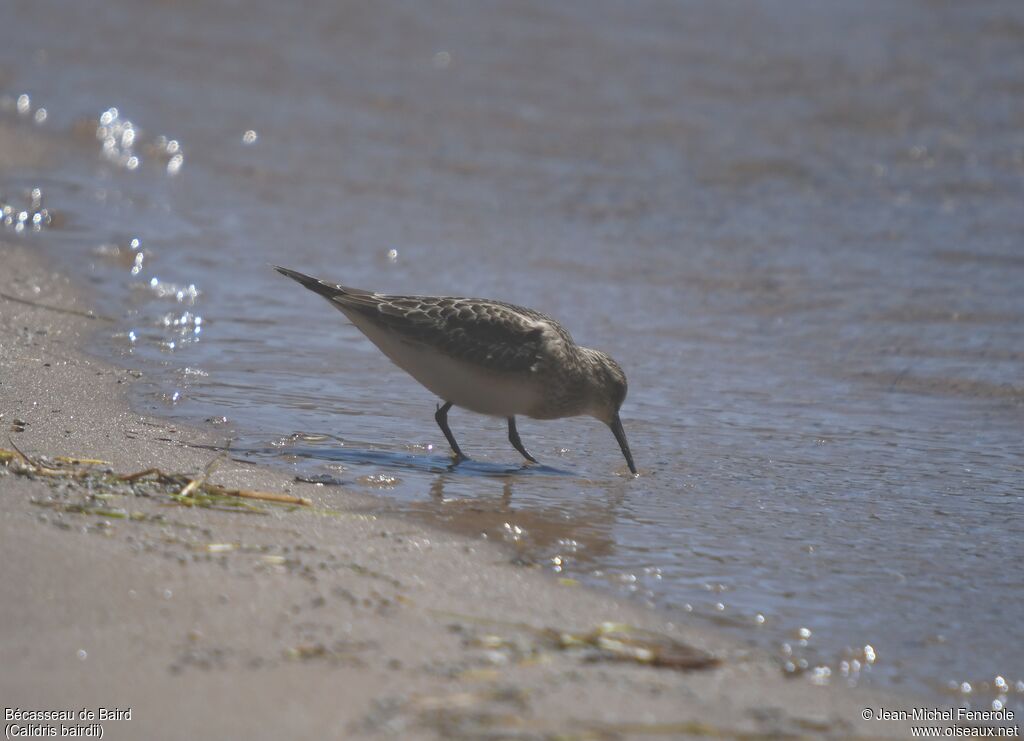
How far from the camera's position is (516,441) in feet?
19.4

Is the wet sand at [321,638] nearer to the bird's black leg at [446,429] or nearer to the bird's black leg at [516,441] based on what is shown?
the bird's black leg at [446,429]

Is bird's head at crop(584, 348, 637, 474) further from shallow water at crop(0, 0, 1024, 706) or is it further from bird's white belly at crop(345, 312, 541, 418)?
bird's white belly at crop(345, 312, 541, 418)

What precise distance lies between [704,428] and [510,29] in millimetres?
11048

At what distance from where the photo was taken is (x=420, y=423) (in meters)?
6.21

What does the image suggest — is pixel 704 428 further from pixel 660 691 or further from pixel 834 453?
pixel 660 691

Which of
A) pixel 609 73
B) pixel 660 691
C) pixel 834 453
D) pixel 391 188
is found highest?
pixel 609 73

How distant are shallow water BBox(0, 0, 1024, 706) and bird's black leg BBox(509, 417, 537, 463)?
88 millimetres

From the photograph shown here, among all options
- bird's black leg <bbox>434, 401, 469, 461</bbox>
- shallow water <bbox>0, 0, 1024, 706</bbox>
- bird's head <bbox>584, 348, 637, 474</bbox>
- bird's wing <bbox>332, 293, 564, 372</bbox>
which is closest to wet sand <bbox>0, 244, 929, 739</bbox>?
shallow water <bbox>0, 0, 1024, 706</bbox>

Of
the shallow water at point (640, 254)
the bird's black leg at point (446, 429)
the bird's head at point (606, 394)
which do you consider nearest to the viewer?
the shallow water at point (640, 254)

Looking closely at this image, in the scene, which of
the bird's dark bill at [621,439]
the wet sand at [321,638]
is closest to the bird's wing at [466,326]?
the bird's dark bill at [621,439]

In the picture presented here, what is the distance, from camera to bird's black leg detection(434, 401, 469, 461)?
5758mm

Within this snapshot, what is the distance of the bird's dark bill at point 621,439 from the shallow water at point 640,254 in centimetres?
6

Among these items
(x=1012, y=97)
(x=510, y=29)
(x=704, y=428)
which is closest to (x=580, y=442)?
(x=704, y=428)

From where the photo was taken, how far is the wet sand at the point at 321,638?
3047mm
